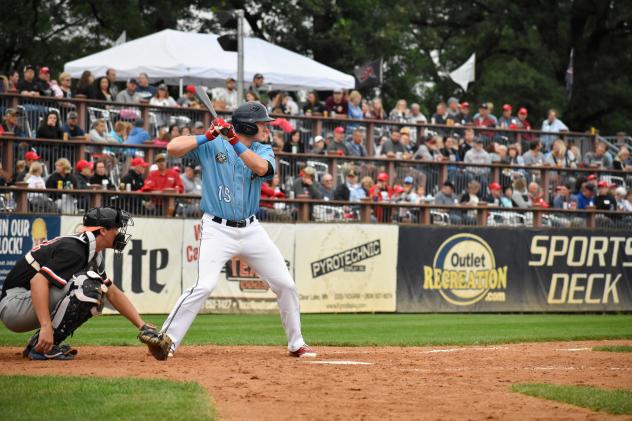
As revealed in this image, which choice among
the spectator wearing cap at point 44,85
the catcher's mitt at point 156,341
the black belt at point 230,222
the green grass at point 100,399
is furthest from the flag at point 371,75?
the green grass at point 100,399

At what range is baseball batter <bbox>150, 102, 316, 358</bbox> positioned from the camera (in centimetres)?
1006

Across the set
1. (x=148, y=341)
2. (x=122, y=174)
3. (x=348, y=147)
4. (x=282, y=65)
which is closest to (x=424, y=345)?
(x=148, y=341)

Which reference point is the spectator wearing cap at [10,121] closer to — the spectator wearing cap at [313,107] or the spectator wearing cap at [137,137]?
the spectator wearing cap at [137,137]

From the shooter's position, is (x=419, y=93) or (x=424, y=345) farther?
(x=419, y=93)

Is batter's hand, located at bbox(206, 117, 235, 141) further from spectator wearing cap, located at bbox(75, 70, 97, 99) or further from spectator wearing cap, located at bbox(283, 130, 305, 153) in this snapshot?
spectator wearing cap, located at bbox(75, 70, 97, 99)

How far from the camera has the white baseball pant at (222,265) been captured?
10.1 meters

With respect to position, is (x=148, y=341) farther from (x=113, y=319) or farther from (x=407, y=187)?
(x=407, y=187)

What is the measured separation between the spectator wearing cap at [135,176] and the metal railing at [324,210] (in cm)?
67

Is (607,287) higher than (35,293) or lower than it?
lower

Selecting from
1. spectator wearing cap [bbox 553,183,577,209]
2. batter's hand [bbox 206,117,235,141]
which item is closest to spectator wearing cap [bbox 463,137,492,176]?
spectator wearing cap [bbox 553,183,577,209]

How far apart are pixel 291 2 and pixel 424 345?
2775 centimetres

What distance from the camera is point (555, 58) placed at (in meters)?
43.8

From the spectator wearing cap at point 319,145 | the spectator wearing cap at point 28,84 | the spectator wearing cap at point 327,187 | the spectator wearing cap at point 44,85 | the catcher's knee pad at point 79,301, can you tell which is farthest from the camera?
Answer: the spectator wearing cap at point 319,145

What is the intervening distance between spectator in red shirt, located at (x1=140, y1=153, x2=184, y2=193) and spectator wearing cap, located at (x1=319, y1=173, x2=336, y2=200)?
2.98 meters
